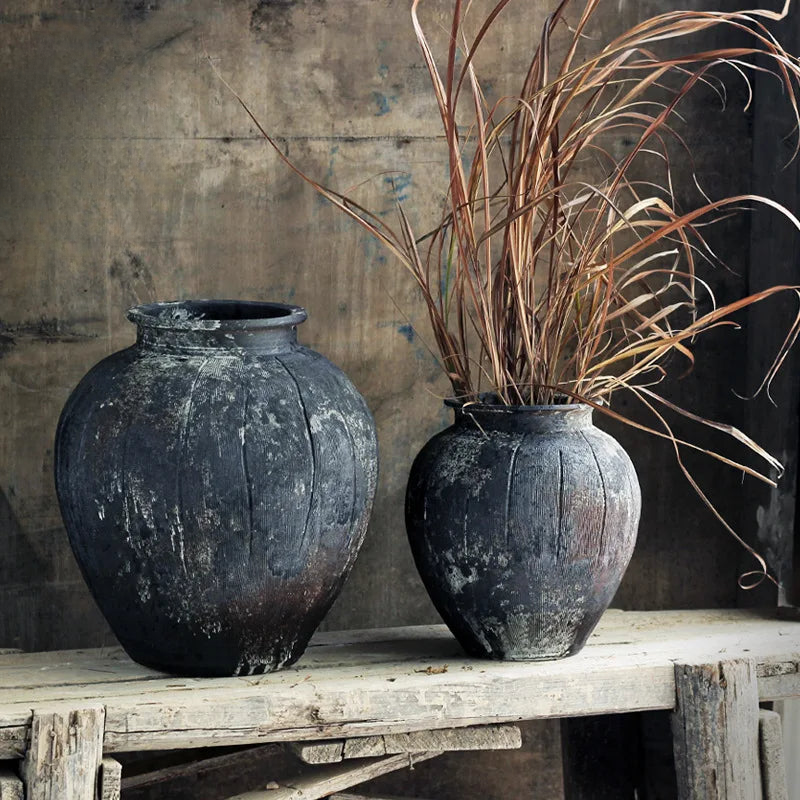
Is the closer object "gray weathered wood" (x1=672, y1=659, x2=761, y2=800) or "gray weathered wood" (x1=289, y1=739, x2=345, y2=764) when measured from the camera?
"gray weathered wood" (x1=289, y1=739, x2=345, y2=764)

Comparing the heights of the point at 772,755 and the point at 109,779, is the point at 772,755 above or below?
below

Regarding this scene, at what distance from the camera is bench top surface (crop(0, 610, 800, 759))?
1743 mm

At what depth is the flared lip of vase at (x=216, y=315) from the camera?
180cm

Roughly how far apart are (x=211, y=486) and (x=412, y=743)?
528 millimetres

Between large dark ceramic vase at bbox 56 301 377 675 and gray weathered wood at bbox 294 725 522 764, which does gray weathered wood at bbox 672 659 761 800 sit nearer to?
Result: gray weathered wood at bbox 294 725 522 764

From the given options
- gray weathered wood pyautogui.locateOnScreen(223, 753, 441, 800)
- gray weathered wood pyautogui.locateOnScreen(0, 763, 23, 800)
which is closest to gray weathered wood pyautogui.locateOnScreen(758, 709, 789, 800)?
gray weathered wood pyautogui.locateOnScreen(223, 753, 441, 800)

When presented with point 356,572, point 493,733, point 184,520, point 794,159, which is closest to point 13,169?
point 184,520

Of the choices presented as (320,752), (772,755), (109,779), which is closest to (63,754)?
(109,779)

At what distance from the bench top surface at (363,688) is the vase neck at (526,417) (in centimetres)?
39

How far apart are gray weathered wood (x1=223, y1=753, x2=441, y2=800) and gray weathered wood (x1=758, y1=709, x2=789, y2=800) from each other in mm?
569

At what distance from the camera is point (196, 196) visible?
2277 millimetres

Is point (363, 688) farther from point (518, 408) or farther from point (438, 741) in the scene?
point (518, 408)

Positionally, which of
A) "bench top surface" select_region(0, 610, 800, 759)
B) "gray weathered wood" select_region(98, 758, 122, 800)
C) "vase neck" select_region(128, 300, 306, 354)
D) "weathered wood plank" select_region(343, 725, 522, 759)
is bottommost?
"weathered wood plank" select_region(343, 725, 522, 759)

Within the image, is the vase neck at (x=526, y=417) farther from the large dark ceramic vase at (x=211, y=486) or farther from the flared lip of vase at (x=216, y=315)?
the flared lip of vase at (x=216, y=315)
